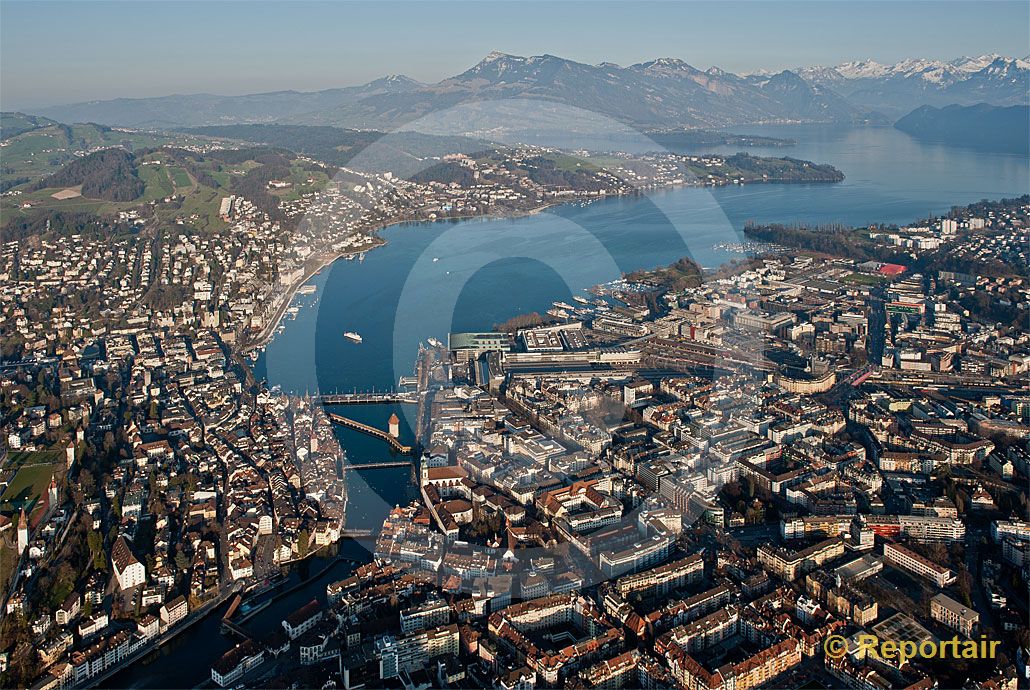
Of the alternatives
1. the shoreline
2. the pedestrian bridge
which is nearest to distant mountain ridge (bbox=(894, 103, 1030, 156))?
the shoreline

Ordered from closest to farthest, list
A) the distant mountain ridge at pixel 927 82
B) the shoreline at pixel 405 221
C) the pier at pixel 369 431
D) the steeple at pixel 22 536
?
the steeple at pixel 22 536 → the pier at pixel 369 431 → the shoreline at pixel 405 221 → the distant mountain ridge at pixel 927 82

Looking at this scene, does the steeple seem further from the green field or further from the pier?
the pier

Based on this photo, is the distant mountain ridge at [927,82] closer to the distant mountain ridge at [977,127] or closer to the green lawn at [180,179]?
the distant mountain ridge at [977,127]

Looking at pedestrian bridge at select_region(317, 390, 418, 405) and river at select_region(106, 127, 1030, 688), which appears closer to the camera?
river at select_region(106, 127, 1030, 688)

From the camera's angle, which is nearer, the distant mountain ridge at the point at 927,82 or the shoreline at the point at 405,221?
the shoreline at the point at 405,221

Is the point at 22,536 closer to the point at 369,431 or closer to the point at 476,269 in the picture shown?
the point at 369,431

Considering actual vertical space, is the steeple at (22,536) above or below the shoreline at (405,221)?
below

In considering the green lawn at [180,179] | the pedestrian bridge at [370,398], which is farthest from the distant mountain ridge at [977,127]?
the pedestrian bridge at [370,398]
